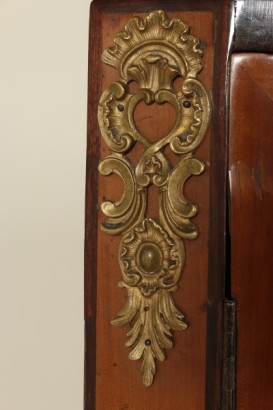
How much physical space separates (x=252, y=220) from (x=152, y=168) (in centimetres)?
13

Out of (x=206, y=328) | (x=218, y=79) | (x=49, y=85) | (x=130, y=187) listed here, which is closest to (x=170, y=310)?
(x=206, y=328)

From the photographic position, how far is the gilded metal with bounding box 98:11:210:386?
84 cm

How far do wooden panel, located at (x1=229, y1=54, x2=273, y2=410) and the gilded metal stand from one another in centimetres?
4

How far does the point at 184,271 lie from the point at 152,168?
12 cm

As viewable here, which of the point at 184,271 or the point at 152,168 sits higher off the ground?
the point at 152,168

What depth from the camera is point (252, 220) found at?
82cm

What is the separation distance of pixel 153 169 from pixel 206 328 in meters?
0.19

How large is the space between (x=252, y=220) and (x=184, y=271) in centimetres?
10

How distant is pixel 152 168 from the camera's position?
857mm

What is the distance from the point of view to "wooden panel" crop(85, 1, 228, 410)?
0.83 m

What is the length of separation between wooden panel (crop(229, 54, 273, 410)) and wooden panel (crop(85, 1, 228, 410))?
0.05 feet

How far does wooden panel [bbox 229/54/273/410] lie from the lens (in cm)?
81

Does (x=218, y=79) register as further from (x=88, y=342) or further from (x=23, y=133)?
(x=23, y=133)

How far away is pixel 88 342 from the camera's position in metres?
0.91
